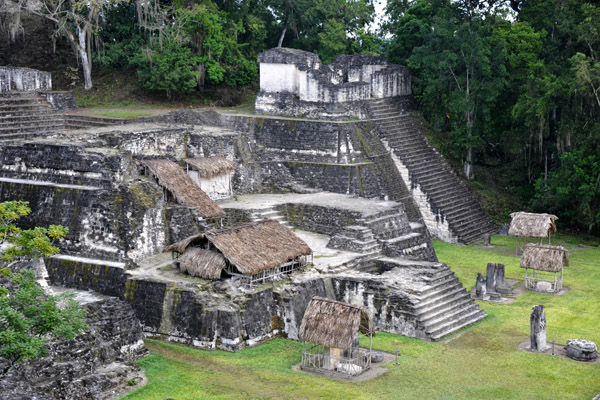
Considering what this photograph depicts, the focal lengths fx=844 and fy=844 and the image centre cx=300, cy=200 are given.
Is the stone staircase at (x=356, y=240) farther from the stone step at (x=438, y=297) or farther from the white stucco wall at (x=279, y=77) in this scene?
the white stucco wall at (x=279, y=77)

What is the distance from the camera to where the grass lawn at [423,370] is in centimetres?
1617

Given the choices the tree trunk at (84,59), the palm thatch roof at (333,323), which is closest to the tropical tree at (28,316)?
the palm thatch roof at (333,323)

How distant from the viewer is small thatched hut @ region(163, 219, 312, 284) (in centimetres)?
1956

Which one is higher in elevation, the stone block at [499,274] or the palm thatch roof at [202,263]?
the palm thatch roof at [202,263]

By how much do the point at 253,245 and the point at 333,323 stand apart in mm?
3638

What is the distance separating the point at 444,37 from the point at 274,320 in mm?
16352

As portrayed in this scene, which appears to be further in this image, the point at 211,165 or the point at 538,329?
the point at 211,165

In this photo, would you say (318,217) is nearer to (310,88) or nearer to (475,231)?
(310,88)

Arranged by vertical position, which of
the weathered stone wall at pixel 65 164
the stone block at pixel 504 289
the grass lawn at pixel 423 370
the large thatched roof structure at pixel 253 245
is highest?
the weathered stone wall at pixel 65 164

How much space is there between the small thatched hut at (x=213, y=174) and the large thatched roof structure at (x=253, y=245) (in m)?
4.75

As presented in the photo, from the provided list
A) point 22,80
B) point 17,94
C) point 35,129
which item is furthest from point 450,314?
point 22,80

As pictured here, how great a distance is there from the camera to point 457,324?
20594mm

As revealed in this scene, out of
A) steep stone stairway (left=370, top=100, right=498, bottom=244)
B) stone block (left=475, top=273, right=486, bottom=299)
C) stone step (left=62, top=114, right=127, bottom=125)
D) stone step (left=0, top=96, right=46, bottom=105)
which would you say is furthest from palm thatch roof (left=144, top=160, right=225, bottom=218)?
steep stone stairway (left=370, top=100, right=498, bottom=244)

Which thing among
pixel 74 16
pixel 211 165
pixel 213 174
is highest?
pixel 74 16
